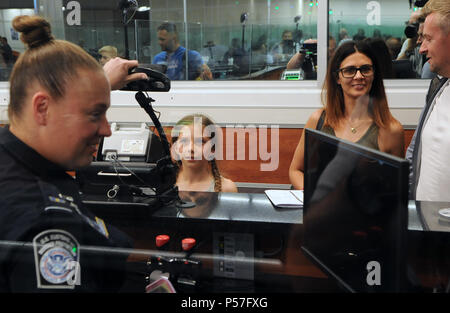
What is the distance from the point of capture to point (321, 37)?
11.1 feet

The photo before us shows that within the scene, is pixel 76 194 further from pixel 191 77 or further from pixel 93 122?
pixel 191 77

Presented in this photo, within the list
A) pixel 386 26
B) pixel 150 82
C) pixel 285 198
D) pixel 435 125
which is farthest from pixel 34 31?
pixel 386 26

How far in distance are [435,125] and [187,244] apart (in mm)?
831

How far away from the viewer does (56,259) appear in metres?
0.81

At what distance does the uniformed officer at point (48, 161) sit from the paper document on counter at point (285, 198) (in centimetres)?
67

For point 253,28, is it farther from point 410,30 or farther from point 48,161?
point 48,161

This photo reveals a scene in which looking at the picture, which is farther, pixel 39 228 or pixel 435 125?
pixel 435 125

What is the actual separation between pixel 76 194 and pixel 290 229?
61 centimetres

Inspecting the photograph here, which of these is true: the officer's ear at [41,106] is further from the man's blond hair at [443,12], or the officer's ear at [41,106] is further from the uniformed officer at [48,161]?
the man's blond hair at [443,12]

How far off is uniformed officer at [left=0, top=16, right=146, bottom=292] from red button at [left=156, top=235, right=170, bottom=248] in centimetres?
32

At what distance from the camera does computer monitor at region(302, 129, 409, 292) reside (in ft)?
2.33

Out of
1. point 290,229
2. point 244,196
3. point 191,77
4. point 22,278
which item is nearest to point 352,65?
point 244,196

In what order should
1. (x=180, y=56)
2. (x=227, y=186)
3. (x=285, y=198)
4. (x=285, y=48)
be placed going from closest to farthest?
1. (x=285, y=198)
2. (x=227, y=186)
3. (x=285, y=48)
4. (x=180, y=56)

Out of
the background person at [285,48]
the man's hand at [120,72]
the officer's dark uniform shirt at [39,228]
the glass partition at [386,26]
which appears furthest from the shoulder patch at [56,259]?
the background person at [285,48]
